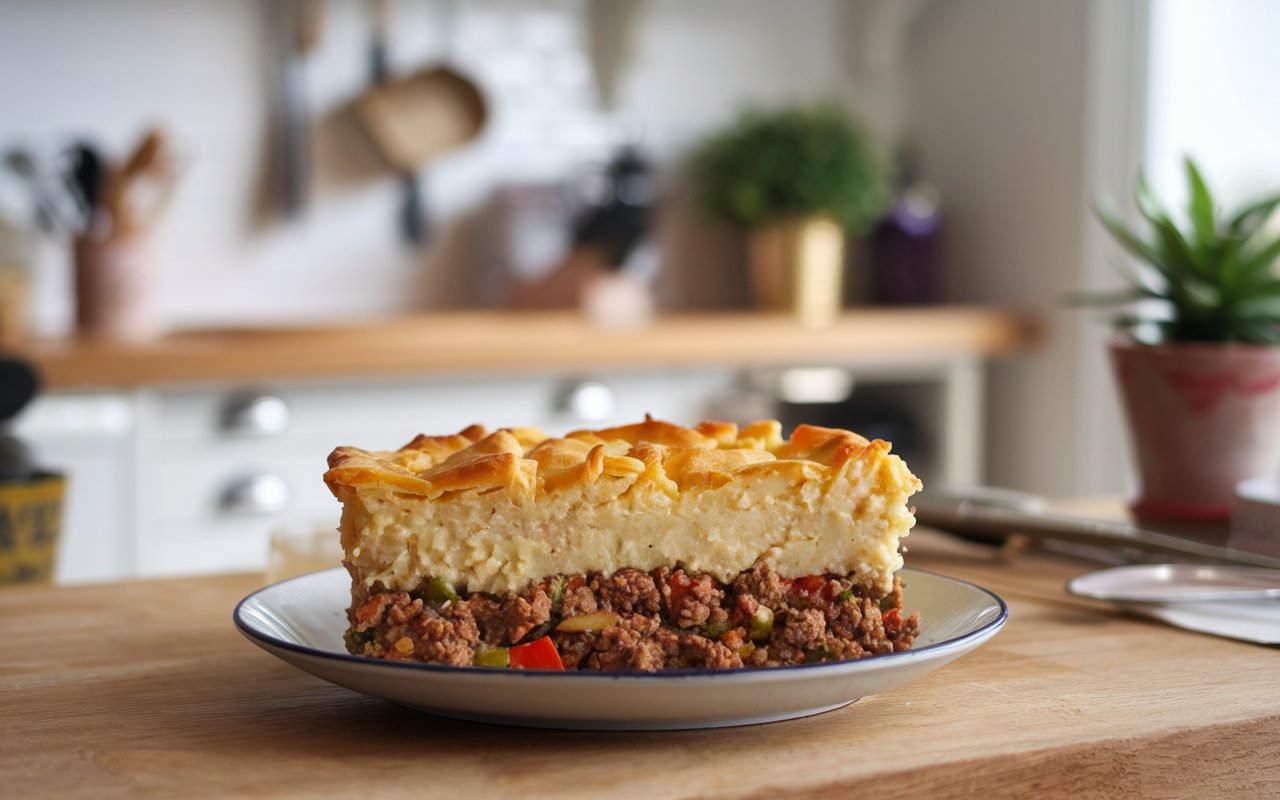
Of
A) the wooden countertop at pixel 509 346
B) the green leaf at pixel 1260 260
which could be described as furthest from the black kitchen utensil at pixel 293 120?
the green leaf at pixel 1260 260

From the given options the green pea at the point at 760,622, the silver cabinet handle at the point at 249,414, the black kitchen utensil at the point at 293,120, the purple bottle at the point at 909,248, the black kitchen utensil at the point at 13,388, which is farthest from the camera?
the purple bottle at the point at 909,248

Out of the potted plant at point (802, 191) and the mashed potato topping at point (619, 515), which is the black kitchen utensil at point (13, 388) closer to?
the mashed potato topping at point (619, 515)

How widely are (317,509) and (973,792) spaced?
1.99 m

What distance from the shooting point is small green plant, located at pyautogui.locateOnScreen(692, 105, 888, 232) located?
3.04m

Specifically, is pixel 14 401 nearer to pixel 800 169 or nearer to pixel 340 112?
pixel 340 112

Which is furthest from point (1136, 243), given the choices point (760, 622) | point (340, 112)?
point (340, 112)

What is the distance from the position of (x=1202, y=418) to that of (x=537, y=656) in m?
0.88

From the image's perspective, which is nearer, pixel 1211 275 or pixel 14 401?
pixel 14 401

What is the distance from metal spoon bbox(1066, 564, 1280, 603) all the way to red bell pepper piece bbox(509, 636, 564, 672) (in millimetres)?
461

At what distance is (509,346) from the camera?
8.31 feet

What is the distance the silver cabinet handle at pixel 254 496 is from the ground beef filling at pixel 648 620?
1765mm

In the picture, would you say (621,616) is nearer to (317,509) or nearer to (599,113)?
(317,509)

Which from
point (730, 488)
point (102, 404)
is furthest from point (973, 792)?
point (102, 404)

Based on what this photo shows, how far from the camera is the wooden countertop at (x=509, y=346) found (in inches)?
90.4
